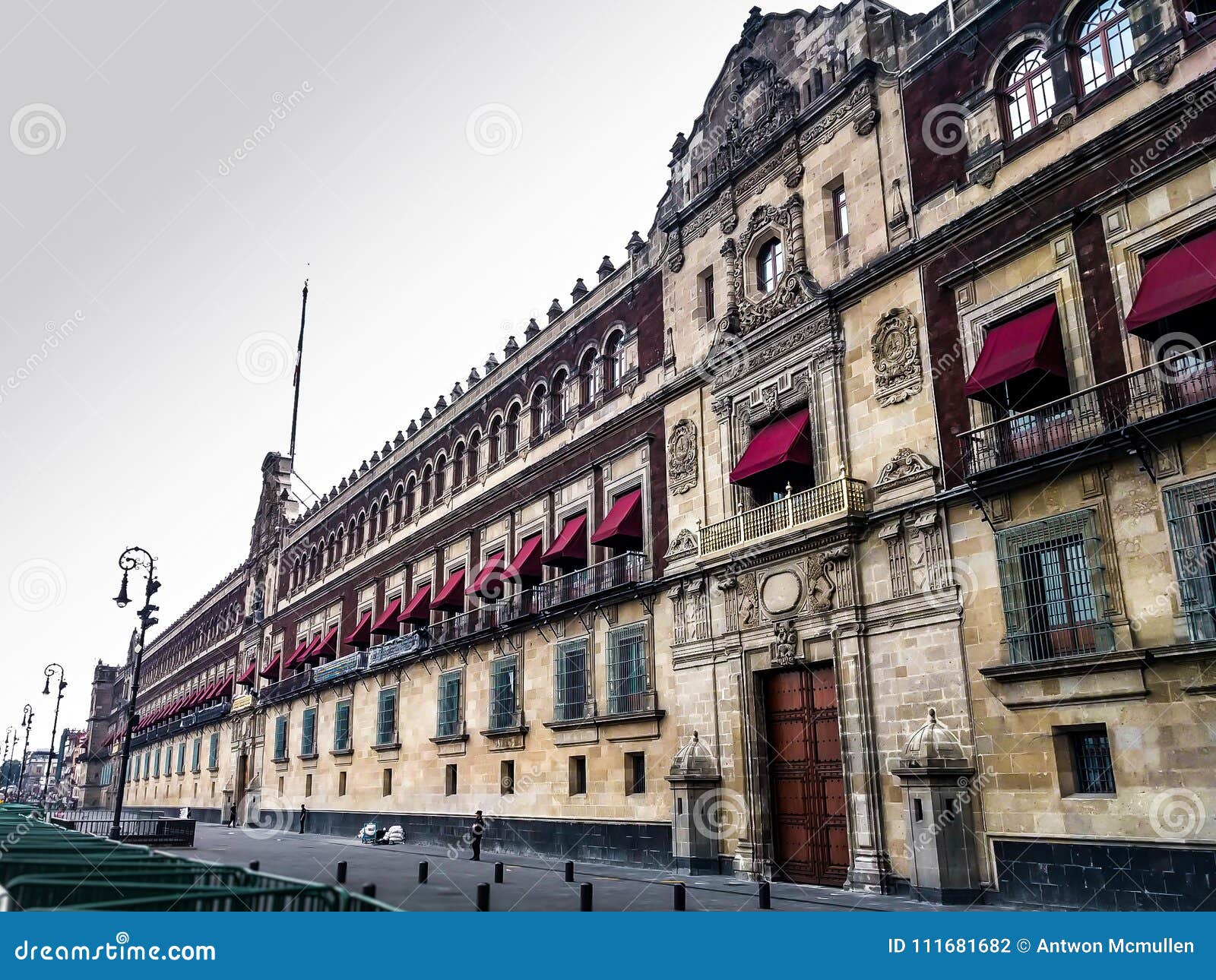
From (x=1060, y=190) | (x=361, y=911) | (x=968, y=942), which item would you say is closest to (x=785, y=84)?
(x=1060, y=190)

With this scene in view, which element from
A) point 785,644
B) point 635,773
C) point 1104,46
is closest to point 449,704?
point 635,773

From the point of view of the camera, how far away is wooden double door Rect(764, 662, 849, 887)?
1834 cm

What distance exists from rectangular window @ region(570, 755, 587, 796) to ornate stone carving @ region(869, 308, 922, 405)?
12.4 m

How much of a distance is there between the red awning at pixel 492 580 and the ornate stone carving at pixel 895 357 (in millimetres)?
15046

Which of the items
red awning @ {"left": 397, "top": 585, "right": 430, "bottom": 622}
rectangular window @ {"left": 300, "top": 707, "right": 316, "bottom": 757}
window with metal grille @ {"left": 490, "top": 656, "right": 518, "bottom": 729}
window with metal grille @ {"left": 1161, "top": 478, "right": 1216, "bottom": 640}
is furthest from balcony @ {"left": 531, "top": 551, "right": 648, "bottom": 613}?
rectangular window @ {"left": 300, "top": 707, "right": 316, "bottom": 757}

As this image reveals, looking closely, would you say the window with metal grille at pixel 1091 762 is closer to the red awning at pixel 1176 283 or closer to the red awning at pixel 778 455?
the red awning at pixel 1176 283

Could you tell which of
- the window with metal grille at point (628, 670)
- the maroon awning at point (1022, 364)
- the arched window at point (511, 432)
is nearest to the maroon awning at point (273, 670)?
the arched window at point (511, 432)

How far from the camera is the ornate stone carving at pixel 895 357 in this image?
18.1 meters

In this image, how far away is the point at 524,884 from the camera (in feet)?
61.2

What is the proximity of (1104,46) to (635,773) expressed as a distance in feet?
57.2

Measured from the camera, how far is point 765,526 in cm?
2020

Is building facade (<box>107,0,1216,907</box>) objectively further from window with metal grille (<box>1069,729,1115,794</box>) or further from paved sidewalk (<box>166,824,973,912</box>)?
paved sidewalk (<box>166,824,973,912</box>)

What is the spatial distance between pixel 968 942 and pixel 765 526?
399 inches

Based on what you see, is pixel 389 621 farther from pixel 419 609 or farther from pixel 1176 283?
pixel 1176 283
